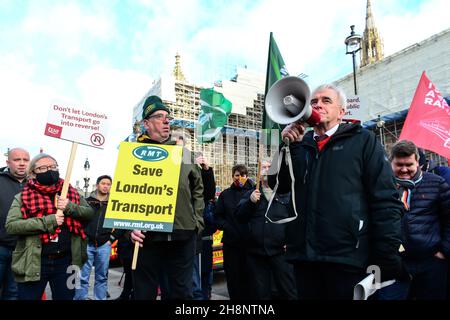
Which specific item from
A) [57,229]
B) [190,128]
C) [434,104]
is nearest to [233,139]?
[190,128]

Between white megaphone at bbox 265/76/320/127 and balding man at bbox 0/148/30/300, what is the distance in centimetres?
339

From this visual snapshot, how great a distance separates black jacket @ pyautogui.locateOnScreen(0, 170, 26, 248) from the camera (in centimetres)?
431

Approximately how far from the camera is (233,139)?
50.1m

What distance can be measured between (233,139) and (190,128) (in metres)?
6.54

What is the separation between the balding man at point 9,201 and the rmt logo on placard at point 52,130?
103cm

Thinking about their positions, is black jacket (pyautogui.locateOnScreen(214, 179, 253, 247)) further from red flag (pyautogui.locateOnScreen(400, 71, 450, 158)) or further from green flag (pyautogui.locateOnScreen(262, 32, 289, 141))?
red flag (pyautogui.locateOnScreen(400, 71, 450, 158))

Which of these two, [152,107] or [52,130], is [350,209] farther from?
[52,130]

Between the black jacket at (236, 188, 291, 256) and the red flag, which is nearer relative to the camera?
the black jacket at (236, 188, 291, 256)

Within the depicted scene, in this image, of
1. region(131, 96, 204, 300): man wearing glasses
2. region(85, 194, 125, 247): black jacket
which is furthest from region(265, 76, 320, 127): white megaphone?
region(85, 194, 125, 247): black jacket

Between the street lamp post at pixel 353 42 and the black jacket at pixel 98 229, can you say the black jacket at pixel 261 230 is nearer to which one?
the black jacket at pixel 98 229

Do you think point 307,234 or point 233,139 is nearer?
point 307,234

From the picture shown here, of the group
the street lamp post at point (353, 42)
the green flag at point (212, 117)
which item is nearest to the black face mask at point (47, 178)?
the green flag at point (212, 117)
